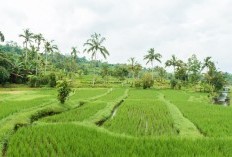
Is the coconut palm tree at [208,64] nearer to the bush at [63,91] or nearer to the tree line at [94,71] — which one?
the tree line at [94,71]

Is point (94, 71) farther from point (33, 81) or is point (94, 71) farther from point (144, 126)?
point (144, 126)

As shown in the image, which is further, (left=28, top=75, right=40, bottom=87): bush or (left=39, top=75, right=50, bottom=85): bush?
(left=39, top=75, right=50, bottom=85): bush

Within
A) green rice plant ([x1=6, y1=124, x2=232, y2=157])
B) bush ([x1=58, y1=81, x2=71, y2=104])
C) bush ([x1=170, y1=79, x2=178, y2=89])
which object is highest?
bush ([x1=170, y1=79, x2=178, y2=89])

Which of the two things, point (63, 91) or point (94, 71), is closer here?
point (63, 91)

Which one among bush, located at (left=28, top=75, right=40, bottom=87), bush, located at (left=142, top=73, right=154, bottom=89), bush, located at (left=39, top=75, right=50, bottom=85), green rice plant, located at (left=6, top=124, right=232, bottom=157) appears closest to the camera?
green rice plant, located at (left=6, top=124, right=232, bottom=157)

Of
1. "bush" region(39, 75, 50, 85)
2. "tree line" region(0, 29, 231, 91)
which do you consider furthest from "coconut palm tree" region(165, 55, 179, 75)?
"bush" region(39, 75, 50, 85)

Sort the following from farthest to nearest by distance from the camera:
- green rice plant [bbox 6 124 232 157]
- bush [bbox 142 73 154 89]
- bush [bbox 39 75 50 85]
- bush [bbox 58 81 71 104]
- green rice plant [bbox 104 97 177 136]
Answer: bush [bbox 142 73 154 89]
bush [bbox 39 75 50 85]
bush [bbox 58 81 71 104]
green rice plant [bbox 104 97 177 136]
green rice plant [bbox 6 124 232 157]

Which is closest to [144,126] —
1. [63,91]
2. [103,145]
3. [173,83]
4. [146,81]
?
[103,145]

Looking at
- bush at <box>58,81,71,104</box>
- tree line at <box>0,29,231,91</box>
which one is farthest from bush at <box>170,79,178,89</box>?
bush at <box>58,81,71,104</box>

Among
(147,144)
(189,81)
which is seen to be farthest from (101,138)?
(189,81)

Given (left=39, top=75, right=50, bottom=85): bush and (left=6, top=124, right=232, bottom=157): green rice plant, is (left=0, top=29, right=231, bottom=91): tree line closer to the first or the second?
(left=39, top=75, right=50, bottom=85): bush

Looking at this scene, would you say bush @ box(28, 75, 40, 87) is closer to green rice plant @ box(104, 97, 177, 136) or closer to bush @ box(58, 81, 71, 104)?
bush @ box(58, 81, 71, 104)

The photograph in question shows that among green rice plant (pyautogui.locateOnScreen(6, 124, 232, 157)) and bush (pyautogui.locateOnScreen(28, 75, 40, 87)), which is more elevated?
bush (pyautogui.locateOnScreen(28, 75, 40, 87))

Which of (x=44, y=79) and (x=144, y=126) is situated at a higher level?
(x=44, y=79)
